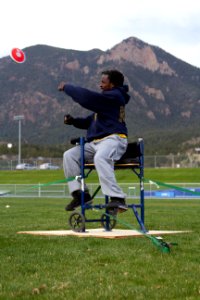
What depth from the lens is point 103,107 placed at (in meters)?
8.41

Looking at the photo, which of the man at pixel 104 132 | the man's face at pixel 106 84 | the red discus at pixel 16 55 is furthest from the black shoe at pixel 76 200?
the red discus at pixel 16 55

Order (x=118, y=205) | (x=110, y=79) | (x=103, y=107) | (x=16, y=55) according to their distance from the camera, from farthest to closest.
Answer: (x=16, y=55) < (x=110, y=79) < (x=103, y=107) < (x=118, y=205)

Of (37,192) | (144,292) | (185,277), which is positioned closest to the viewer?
(144,292)

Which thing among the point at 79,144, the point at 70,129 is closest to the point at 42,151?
the point at 70,129

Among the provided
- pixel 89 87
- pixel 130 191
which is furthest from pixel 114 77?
pixel 89 87

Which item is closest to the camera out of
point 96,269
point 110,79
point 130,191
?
point 96,269

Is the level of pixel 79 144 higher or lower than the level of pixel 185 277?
higher

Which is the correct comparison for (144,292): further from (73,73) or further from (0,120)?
(73,73)

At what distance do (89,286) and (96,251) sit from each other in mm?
1817

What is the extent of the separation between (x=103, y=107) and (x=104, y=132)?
1.10ft

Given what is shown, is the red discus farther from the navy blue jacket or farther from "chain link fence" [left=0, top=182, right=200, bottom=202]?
the navy blue jacket

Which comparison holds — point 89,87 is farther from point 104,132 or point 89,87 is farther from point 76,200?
point 104,132

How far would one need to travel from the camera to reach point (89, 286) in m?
4.80

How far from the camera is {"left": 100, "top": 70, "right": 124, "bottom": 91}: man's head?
8773mm
